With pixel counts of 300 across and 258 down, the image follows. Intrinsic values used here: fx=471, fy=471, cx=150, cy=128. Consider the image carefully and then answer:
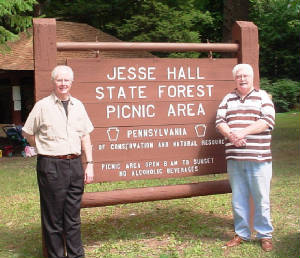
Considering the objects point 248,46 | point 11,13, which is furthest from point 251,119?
point 11,13

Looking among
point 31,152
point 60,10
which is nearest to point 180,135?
point 31,152

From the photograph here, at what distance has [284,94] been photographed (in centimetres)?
2991

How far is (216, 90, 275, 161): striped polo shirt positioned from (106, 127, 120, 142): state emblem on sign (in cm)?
101

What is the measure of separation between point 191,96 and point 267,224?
148 centimetres

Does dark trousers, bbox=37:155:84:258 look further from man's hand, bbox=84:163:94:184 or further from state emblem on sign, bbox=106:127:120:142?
state emblem on sign, bbox=106:127:120:142

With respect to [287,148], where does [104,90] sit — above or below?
above

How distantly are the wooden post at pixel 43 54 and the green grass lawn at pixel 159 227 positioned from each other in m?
1.69

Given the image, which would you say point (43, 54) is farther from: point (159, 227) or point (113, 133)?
point (159, 227)

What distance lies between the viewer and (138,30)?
65.4 ft

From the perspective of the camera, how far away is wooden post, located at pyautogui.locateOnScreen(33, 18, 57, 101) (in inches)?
170

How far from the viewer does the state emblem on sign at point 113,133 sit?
4.64 meters

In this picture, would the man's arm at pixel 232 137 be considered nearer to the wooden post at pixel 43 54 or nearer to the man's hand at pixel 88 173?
the man's hand at pixel 88 173

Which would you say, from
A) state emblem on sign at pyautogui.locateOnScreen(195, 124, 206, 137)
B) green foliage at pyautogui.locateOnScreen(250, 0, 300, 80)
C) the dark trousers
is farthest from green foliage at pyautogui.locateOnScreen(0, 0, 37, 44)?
green foliage at pyautogui.locateOnScreen(250, 0, 300, 80)

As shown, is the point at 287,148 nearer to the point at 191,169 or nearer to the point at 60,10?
the point at 191,169
